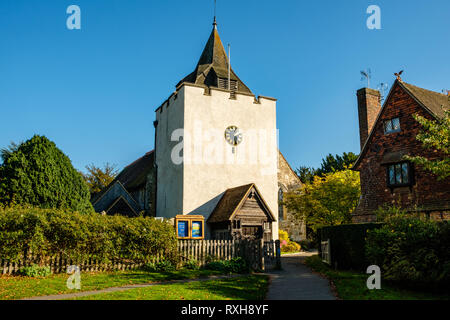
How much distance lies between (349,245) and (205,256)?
649cm

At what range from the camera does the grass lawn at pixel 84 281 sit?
11.5 metres

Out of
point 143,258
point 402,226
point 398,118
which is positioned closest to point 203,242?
point 143,258

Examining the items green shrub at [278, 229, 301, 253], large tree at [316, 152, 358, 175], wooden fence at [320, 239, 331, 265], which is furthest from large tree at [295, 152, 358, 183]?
wooden fence at [320, 239, 331, 265]

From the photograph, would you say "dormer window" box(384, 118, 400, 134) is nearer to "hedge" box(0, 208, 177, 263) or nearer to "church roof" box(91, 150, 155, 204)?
"hedge" box(0, 208, 177, 263)

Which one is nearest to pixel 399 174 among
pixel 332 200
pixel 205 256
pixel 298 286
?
pixel 332 200

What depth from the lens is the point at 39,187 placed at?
1725 centimetres

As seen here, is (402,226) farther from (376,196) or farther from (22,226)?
(22,226)

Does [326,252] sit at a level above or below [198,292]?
above

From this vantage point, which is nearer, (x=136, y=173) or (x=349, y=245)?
(x=349, y=245)

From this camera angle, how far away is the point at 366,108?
26266 millimetres

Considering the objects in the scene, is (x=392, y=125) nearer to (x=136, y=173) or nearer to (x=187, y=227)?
(x=187, y=227)

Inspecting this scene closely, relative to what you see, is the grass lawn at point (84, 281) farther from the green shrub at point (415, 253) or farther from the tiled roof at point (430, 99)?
the tiled roof at point (430, 99)

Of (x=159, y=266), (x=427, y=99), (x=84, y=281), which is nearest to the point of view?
(x=84, y=281)

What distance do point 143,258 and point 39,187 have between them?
18.3ft
